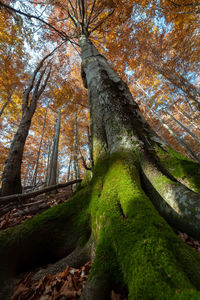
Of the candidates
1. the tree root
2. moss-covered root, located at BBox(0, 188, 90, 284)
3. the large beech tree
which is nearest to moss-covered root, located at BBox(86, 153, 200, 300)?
the large beech tree

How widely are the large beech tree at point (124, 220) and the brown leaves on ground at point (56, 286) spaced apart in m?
0.13

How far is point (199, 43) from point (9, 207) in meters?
15.7

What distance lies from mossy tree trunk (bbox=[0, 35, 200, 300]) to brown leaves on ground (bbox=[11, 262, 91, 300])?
163 mm

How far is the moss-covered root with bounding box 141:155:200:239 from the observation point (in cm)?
127

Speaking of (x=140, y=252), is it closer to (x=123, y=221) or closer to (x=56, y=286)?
(x=123, y=221)

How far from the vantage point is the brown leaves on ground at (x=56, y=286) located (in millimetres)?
1184

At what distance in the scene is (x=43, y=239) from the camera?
5.54 ft

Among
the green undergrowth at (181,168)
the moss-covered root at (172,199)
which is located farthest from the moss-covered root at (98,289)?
the green undergrowth at (181,168)

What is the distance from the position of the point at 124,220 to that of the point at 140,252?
0.32 meters

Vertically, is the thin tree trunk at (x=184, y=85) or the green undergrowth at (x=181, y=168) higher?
the thin tree trunk at (x=184, y=85)

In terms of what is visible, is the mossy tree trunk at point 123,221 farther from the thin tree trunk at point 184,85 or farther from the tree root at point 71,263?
the thin tree trunk at point 184,85

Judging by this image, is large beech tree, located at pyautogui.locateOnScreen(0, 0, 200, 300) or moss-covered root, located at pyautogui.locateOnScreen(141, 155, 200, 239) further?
moss-covered root, located at pyautogui.locateOnScreen(141, 155, 200, 239)

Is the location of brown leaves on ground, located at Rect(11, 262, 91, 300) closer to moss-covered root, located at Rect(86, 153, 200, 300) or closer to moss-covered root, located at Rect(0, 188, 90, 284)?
moss-covered root, located at Rect(0, 188, 90, 284)

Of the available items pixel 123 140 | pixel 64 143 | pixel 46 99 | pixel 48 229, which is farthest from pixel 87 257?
pixel 64 143
